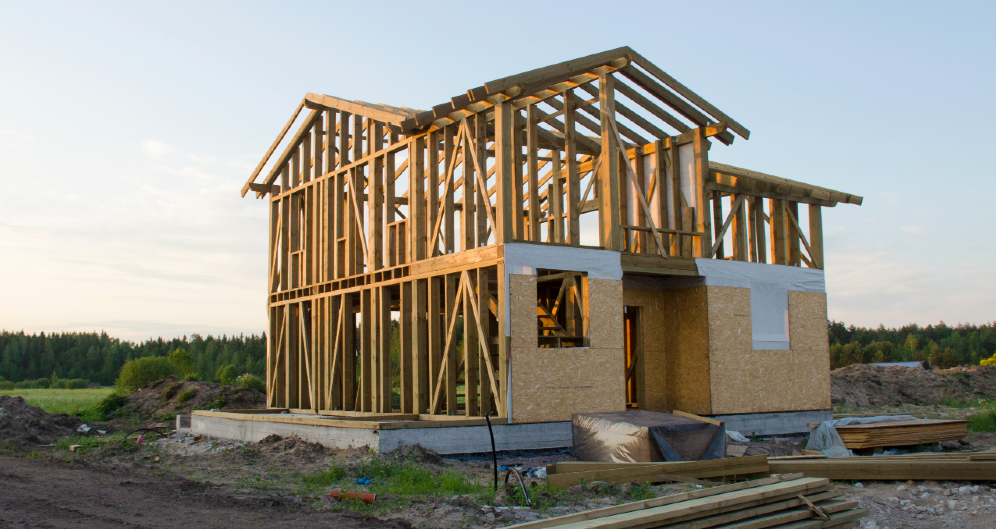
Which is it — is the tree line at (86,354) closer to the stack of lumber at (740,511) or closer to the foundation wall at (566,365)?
the foundation wall at (566,365)

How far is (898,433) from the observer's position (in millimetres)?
12438

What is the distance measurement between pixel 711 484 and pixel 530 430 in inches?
149

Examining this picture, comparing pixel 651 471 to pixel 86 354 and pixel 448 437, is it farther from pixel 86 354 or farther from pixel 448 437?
pixel 86 354

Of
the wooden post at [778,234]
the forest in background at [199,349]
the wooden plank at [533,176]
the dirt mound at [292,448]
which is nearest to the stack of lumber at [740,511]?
the dirt mound at [292,448]

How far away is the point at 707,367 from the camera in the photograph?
14867mm

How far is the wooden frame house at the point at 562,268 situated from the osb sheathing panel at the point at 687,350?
0.11 feet

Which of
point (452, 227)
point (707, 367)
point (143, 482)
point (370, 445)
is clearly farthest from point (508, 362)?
point (143, 482)

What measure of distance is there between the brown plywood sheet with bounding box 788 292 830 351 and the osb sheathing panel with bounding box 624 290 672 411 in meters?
2.84

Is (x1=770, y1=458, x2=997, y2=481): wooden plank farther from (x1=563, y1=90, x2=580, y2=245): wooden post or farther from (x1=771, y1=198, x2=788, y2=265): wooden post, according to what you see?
(x1=771, y1=198, x2=788, y2=265): wooden post

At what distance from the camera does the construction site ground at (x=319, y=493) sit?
7684 mm

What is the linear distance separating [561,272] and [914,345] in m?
66.1

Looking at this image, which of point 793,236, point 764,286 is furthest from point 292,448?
point 793,236

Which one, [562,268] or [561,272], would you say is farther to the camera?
[561,272]

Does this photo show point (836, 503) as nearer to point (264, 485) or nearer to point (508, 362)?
point (508, 362)
